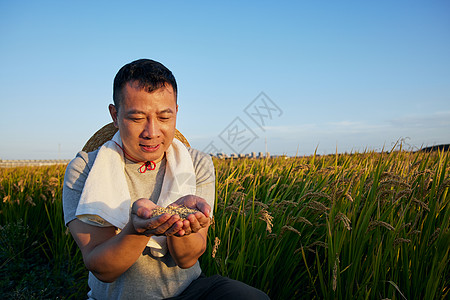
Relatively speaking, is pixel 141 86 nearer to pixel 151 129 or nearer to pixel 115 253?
pixel 151 129

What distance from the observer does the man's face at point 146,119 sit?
1818 millimetres

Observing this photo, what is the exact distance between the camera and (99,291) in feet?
6.42

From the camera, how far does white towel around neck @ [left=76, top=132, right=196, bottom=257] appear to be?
1.83m

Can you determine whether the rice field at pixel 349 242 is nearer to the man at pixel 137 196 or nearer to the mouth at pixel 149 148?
the man at pixel 137 196

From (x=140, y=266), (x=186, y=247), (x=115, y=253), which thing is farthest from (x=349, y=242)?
(x=115, y=253)

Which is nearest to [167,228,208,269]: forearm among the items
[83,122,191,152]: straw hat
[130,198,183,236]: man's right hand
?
[130,198,183,236]: man's right hand

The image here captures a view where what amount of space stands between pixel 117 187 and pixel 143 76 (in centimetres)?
64

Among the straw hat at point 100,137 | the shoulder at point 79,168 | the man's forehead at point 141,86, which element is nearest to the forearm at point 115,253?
the shoulder at point 79,168

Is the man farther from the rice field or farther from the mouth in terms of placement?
the rice field

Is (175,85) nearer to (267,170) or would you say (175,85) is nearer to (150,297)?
(150,297)

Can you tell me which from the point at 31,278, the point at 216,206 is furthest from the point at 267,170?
the point at 31,278

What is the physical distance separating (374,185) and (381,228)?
0.96ft

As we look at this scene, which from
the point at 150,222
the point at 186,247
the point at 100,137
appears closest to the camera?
the point at 150,222

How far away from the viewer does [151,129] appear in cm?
183
